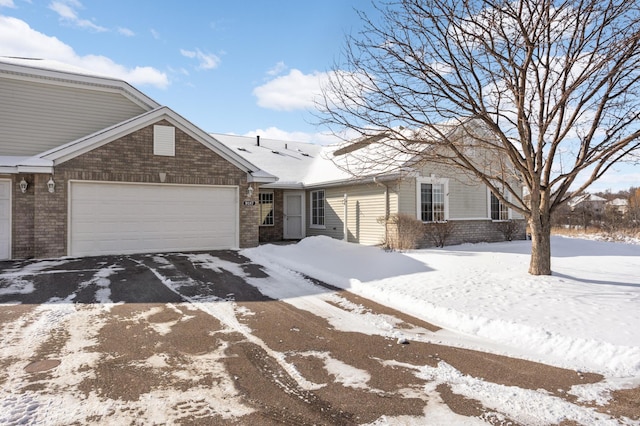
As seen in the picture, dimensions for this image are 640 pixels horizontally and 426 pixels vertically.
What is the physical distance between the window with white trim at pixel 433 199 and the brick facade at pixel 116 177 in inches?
237

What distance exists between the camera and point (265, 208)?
17953 mm

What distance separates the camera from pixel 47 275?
8.65 m

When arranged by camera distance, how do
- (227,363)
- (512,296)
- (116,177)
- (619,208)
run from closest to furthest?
(227,363) < (512,296) < (116,177) < (619,208)

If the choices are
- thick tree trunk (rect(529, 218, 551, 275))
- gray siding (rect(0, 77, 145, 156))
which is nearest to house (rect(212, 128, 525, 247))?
thick tree trunk (rect(529, 218, 551, 275))

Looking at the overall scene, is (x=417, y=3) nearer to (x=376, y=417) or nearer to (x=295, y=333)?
(x=295, y=333)

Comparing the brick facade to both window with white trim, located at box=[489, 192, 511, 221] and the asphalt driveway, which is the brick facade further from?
window with white trim, located at box=[489, 192, 511, 221]

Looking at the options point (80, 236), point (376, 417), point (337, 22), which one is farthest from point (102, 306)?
point (337, 22)

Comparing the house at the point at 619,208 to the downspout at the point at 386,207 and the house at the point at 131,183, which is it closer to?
the house at the point at 131,183

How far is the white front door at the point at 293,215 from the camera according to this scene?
60.7 feet

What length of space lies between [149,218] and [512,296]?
1061 centimetres

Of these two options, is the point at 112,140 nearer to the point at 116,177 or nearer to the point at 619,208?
the point at 116,177

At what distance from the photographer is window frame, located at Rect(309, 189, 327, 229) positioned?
58.0 ft

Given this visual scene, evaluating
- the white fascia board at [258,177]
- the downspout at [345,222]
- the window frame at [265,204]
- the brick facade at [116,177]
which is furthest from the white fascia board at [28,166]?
the downspout at [345,222]

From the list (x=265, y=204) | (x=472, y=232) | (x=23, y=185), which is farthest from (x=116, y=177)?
(x=472, y=232)
